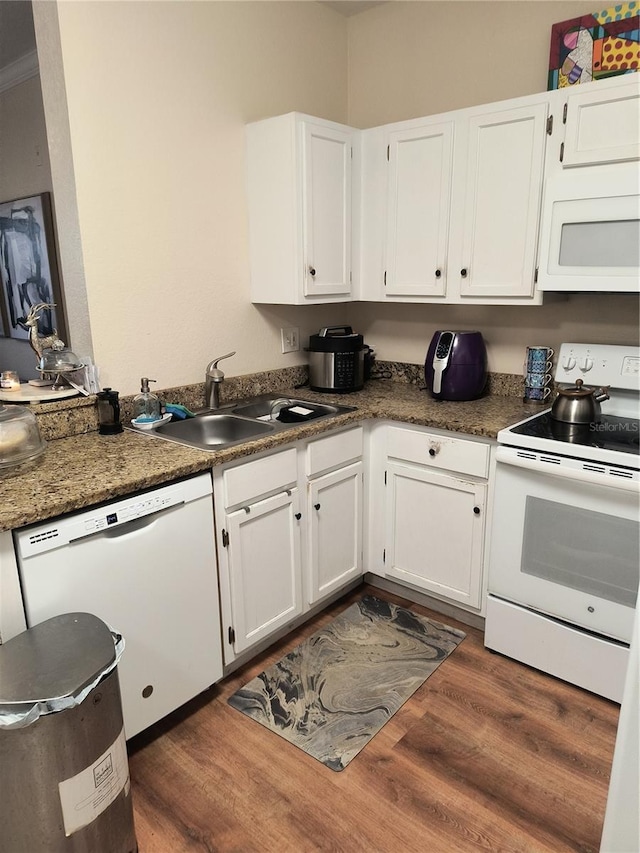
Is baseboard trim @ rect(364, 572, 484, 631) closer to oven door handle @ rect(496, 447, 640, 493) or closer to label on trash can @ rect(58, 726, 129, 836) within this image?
oven door handle @ rect(496, 447, 640, 493)

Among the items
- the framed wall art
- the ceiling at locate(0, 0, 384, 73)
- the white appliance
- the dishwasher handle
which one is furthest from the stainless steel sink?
the ceiling at locate(0, 0, 384, 73)

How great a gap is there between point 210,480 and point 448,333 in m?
1.28

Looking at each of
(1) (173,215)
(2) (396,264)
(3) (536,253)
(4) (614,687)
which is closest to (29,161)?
(1) (173,215)

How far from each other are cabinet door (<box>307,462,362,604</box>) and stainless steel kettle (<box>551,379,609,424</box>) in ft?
2.79

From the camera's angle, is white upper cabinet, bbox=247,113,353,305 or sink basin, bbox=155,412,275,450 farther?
white upper cabinet, bbox=247,113,353,305

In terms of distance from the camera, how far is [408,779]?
1724 mm

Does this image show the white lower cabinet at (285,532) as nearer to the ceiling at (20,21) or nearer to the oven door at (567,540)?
the oven door at (567,540)

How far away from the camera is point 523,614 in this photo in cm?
215

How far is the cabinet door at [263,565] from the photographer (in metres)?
2.02

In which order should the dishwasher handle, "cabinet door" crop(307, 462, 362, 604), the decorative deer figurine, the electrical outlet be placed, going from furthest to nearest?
the electrical outlet
"cabinet door" crop(307, 462, 362, 604)
the decorative deer figurine
the dishwasher handle

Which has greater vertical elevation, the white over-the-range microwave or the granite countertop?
the white over-the-range microwave

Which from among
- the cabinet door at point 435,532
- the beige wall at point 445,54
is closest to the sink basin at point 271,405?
the cabinet door at point 435,532

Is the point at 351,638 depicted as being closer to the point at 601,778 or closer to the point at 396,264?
the point at 601,778

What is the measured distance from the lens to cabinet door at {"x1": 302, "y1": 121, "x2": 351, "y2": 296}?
2420mm
